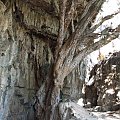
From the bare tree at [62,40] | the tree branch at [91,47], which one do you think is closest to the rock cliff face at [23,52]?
the bare tree at [62,40]

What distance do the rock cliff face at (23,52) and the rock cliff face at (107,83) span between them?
1694 mm

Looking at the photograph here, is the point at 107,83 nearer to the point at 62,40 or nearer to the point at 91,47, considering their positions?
the point at 91,47

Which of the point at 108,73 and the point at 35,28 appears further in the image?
the point at 108,73

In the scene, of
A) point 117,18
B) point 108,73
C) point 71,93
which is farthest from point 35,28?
point 117,18

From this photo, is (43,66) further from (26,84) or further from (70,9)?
(70,9)

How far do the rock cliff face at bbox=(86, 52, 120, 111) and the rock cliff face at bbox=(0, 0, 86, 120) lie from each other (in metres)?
1.69

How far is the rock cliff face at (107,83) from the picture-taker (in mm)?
7738

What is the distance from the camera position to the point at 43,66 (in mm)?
6398

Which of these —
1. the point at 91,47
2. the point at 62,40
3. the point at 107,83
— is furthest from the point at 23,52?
the point at 107,83

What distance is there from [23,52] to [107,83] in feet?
11.4

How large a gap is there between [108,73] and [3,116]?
4321 millimetres

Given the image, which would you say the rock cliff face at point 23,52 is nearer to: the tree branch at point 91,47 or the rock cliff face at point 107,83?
the tree branch at point 91,47

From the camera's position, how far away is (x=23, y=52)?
19.6 ft

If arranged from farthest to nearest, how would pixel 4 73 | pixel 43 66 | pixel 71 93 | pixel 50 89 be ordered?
1. pixel 71 93
2. pixel 43 66
3. pixel 4 73
4. pixel 50 89
